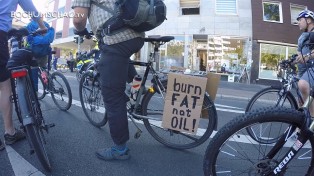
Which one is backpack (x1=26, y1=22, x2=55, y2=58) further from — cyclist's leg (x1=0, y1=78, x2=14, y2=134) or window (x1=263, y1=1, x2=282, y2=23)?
window (x1=263, y1=1, x2=282, y2=23)

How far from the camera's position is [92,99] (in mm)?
3852

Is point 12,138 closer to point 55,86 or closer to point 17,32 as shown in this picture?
point 17,32

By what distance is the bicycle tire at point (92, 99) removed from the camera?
3.67 metres

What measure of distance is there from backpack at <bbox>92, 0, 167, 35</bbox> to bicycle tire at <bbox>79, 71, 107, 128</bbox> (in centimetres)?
134

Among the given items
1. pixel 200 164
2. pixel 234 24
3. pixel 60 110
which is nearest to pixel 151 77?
pixel 200 164

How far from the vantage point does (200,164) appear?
2.65 metres

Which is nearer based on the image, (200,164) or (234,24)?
(200,164)

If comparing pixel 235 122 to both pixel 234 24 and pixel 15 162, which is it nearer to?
pixel 15 162

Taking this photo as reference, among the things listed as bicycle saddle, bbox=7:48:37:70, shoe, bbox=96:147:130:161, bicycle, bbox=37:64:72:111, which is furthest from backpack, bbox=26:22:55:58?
shoe, bbox=96:147:130:161

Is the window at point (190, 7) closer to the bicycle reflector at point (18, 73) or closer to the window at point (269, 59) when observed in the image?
the window at point (269, 59)

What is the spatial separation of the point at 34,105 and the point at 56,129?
1.10m

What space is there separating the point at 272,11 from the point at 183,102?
777 inches

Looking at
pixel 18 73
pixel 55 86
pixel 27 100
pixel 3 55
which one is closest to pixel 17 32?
pixel 3 55

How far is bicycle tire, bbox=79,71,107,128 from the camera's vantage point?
3.67 m
